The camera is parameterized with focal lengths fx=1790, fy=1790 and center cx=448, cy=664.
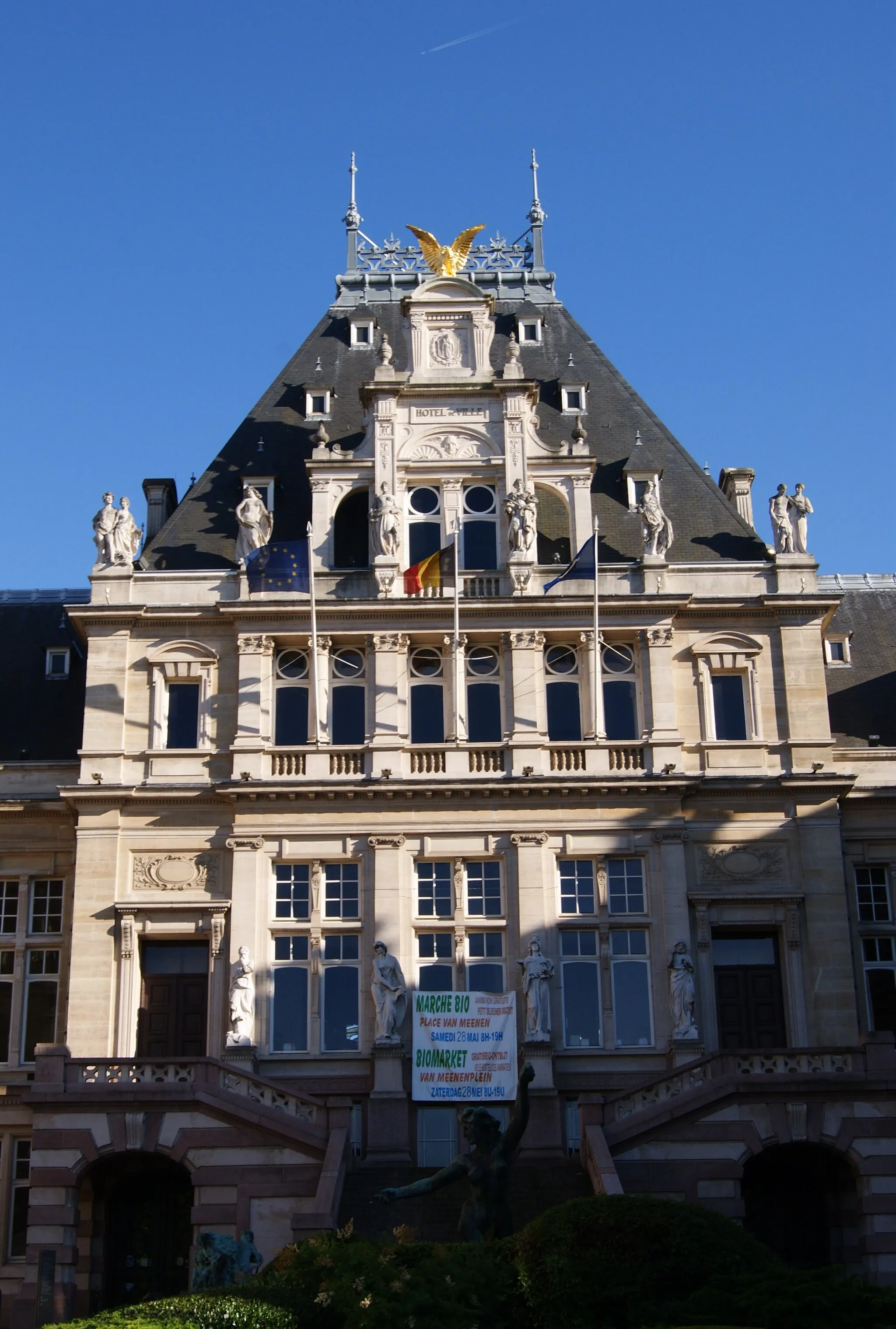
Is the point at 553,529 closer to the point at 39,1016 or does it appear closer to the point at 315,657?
the point at 315,657

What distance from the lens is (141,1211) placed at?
3631cm

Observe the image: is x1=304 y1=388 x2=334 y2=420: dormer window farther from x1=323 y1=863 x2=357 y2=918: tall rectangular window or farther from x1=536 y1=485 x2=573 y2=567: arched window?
x1=323 y1=863 x2=357 y2=918: tall rectangular window

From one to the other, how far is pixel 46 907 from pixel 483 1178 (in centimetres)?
1533

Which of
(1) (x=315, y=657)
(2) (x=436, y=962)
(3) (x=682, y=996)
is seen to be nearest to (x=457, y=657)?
(1) (x=315, y=657)

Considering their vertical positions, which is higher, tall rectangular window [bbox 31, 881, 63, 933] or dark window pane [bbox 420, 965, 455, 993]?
tall rectangular window [bbox 31, 881, 63, 933]

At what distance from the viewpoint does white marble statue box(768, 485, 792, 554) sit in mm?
43344

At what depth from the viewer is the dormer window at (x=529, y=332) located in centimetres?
4928

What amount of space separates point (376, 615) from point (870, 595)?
16.1 metres

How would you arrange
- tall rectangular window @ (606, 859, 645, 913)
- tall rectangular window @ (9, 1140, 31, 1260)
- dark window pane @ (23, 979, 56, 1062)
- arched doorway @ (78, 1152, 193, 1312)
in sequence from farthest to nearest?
dark window pane @ (23, 979, 56, 1062), tall rectangular window @ (606, 859, 645, 913), tall rectangular window @ (9, 1140, 31, 1260), arched doorway @ (78, 1152, 193, 1312)

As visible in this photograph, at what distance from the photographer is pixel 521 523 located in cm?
4256

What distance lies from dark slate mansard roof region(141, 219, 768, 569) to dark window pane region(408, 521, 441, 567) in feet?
9.68

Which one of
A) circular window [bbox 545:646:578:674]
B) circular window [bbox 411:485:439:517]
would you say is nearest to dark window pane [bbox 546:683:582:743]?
circular window [bbox 545:646:578:674]

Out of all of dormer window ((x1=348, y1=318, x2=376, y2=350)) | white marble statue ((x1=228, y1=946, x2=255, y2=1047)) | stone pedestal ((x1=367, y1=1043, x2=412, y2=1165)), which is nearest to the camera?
stone pedestal ((x1=367, y1=1043, x2=412, y2=1165))

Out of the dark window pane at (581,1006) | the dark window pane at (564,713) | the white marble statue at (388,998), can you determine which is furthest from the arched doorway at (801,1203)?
the dark window pane at (564,713)
